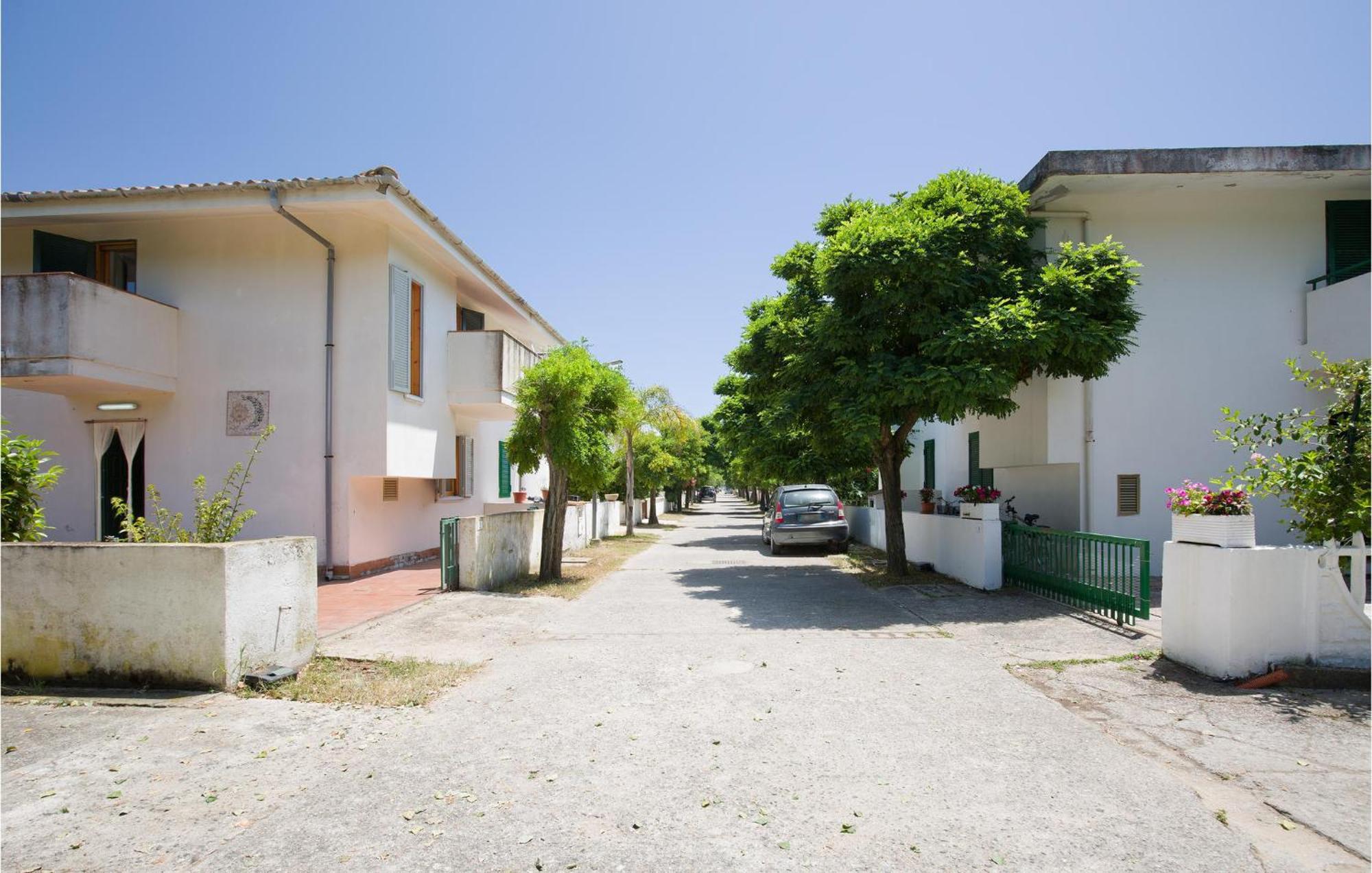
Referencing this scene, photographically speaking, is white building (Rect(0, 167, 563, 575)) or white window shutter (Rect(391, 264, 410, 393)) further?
white window shutter (Rect(391, 264, 410, 393))

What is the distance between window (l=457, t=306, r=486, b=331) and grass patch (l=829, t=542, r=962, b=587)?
32.9ft

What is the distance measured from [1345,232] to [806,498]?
1119 cm

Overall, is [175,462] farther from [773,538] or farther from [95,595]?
[773,538]

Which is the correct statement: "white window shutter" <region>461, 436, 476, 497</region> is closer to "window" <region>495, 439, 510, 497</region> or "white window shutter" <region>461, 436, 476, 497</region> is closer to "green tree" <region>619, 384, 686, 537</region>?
"window" <region>495, 439, 510, 497</region>

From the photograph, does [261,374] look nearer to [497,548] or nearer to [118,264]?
[118,264]

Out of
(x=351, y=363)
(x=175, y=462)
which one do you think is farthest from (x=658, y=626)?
(x=175, y=462)

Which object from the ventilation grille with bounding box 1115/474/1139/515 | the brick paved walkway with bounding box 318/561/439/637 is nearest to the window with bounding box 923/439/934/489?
the ventilation grille with bounding box 1115/474/1139/515

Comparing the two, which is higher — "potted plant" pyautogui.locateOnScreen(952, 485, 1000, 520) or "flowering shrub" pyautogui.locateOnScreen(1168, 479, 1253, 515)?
"flowering shrub" pyautogui.locateOnScreen(1168, 479, 1253, 515)

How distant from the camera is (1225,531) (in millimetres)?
6137

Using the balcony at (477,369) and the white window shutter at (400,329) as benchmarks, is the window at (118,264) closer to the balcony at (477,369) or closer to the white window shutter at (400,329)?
the white window shutter at (400,329)

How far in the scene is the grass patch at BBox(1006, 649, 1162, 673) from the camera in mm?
6684

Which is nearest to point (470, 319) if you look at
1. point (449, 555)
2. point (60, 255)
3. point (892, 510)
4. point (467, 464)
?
point (467, 464)

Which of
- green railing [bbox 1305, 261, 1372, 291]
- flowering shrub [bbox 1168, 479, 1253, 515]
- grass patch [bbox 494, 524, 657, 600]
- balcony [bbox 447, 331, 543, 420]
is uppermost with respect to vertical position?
green railing [bbox 1305, 261, 1372, 291]

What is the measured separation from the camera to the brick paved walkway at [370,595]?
9.02m
